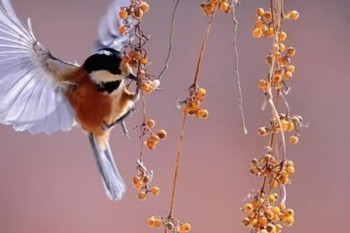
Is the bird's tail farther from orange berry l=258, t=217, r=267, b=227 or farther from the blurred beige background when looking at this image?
the blurred beige background

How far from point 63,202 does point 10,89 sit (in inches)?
35.8

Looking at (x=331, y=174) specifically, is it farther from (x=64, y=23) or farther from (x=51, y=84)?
(x=51, y=84)

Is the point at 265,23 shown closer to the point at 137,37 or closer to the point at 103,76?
the point at 137,37

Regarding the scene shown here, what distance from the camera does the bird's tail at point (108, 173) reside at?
105 centimetres

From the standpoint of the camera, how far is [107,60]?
2.99ft

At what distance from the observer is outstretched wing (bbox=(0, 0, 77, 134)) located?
3.23 feet

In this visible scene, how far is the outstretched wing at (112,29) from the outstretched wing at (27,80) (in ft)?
0.25

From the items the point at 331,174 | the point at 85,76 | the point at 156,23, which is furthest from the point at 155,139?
the point at 331,174

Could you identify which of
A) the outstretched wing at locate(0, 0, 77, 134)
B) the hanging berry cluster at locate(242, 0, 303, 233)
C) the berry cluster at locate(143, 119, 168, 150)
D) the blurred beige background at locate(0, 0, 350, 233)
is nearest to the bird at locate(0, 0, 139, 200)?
the outstretched wing at locate(0, 0, 77, 134)

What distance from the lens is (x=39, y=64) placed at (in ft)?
3.36

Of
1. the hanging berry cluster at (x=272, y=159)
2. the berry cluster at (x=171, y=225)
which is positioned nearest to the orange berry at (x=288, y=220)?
the hanging berry cluster at (x=272, y=159)

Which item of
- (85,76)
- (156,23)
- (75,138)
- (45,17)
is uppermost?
(156,23)

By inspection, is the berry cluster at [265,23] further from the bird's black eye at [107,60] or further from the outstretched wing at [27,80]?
the outstretched wing at [27,80]

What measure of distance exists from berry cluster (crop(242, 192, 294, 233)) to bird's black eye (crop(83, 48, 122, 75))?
0.27 m
